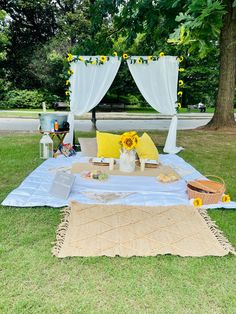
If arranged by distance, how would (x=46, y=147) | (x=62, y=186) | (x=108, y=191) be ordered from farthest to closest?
(x=46, y=147) → (x=108, y=191) → (x=62, y=186)

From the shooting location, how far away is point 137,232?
282 centimetres

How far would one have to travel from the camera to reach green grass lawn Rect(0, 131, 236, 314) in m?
1.93

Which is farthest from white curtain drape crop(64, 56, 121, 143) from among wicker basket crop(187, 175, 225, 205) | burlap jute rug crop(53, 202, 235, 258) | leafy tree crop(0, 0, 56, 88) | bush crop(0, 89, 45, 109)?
leafy tree crop(0, 0, 56, 88)

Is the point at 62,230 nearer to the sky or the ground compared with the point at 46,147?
nearer to the ground

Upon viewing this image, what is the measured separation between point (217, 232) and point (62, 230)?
1.36 metres

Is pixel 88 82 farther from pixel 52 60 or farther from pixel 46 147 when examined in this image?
pixel 52 60

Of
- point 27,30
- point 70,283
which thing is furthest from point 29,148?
point 27,30

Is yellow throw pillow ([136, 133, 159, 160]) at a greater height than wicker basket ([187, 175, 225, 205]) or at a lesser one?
greater

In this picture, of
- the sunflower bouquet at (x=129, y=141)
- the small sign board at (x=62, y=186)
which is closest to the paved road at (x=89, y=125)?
the sunflower bouquet at (x=129, y=141)

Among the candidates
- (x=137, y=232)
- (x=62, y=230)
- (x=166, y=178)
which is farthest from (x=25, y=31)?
(x=137, y=232)

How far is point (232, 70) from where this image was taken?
30.6 feet

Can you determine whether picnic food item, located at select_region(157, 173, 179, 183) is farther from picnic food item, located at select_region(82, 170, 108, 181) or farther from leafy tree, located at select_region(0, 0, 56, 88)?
leafy tree, located at select_region(0, 0, 56, 88)

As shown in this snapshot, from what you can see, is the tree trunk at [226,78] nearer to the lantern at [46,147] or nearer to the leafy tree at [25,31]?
the lantern at [46,147]

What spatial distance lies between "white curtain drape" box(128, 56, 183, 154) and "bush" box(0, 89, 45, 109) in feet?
44.8
